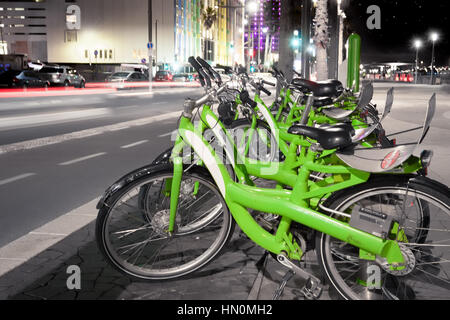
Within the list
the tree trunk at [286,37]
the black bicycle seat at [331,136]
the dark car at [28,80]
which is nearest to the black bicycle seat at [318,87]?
the black bicycle seat at [331,136]

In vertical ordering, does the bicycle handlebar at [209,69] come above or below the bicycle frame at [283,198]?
above

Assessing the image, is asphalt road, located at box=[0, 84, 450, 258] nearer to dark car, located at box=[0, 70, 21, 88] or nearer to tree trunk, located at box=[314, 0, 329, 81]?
tree trunk, located at box=[314, 0, 329, 81]

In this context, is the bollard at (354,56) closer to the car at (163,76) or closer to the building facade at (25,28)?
the car at (163,76)

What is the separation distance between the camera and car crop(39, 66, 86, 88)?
36.2 m

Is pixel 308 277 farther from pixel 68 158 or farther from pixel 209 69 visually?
pixel 68 158

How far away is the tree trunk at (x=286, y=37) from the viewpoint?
1916 centimetres

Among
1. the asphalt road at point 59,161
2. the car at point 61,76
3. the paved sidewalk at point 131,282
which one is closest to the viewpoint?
the paved sidewalk at point 131,282

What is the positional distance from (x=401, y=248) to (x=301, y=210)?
2.05 ft

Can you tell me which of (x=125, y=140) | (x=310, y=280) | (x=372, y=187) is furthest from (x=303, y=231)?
(x=125, y=140)

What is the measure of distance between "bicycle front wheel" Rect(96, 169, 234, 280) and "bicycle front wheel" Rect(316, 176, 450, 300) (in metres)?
0.81

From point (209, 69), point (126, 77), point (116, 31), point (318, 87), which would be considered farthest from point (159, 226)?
point (116, 31)

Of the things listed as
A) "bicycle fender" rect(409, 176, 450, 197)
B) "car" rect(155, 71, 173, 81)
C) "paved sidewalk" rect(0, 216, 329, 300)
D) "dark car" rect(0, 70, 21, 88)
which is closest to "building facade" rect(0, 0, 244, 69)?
"car" rect(155, 71, 173, 81)

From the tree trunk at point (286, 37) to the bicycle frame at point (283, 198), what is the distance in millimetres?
15860

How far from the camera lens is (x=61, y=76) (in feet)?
121
